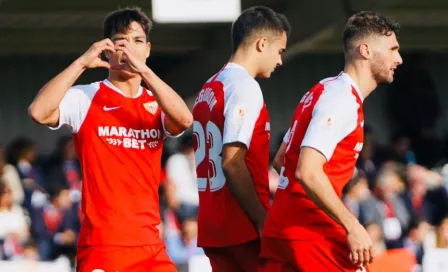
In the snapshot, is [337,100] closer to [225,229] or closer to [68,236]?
[225,229]

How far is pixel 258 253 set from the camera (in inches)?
279

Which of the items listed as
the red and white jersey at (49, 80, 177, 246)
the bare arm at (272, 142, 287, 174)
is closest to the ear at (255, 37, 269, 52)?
the bare arm at (272, 142, 287, 174)

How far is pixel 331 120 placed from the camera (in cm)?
631

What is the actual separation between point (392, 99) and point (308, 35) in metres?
3.45

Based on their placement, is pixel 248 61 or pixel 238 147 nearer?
pixel 238 147

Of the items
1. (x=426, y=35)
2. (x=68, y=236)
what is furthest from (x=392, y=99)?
(x=68, y=236)

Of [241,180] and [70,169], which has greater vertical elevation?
[241,180]

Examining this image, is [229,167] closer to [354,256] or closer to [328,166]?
[328,166]

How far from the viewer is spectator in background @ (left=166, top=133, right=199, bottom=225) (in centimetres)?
1302

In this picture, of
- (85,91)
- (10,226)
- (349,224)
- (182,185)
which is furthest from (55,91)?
(182,185)

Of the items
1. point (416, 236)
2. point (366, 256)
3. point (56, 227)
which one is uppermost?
point (366, 256)

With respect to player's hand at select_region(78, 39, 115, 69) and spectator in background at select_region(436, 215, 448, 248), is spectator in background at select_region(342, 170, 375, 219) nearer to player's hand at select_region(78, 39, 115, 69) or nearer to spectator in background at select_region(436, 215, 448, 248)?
spectator in background at select_region(436, 215, 448, 248)

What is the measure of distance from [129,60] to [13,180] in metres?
7.55

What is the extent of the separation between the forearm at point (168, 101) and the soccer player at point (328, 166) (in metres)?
0.58
